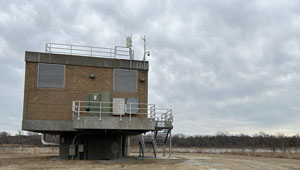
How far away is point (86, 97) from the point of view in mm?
20781

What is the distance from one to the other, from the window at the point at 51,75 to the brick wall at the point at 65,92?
0.25 m

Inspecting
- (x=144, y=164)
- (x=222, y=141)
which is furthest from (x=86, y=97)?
(x=222, y=141)

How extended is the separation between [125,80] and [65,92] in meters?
4.04

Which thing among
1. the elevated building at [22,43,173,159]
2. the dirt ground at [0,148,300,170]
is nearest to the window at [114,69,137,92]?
the elevated building at [22,43,173,159]

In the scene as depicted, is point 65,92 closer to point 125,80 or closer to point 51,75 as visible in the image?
point 51,75

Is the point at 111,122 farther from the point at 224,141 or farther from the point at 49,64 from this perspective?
the point at 224,141

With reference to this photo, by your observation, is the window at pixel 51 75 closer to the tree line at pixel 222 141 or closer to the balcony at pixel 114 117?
the balcony at pixel 114 117

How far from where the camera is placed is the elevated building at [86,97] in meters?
19.9

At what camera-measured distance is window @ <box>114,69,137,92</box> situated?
21.7 m

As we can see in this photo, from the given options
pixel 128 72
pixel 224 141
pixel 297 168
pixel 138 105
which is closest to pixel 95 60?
pixel 128 72

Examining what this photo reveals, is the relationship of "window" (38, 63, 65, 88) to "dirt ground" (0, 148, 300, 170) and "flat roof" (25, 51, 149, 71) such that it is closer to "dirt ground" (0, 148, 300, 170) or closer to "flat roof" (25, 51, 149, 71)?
"flat roof" (25, 51, 149, 71)

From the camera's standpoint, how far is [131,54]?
22891mm

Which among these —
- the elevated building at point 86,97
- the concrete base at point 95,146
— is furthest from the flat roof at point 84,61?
the concrete base at point 95,146

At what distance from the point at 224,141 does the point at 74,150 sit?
8047 centimetres
